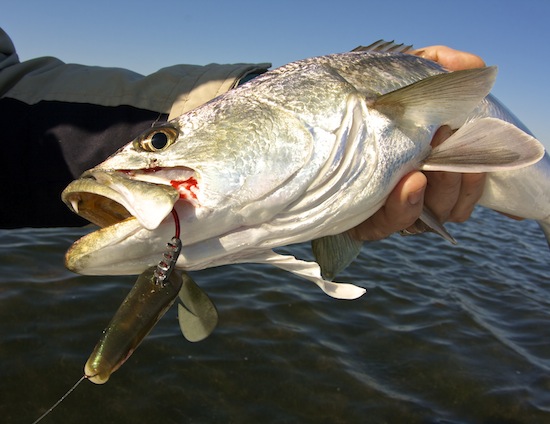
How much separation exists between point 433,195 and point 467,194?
24 centimetres

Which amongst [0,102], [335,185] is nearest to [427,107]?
[335,185]

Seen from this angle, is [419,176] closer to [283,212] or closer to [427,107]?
[427,107]

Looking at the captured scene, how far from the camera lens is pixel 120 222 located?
162 cm

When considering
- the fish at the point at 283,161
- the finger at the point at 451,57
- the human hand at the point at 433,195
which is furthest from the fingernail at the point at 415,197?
the finger at the point at 451,57

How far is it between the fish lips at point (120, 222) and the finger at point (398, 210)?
1.24 m

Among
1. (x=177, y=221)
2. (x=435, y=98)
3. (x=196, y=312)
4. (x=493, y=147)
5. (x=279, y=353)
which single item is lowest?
(x=279, y=353)

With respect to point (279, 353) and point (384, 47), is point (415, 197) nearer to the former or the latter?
point (384, 47)

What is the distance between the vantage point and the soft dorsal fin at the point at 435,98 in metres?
2.01

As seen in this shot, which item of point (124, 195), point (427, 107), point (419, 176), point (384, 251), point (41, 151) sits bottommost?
point (384, 251)

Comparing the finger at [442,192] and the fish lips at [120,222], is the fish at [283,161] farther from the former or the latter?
the finger at [442,192]

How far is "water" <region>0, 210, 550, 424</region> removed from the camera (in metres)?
4.29

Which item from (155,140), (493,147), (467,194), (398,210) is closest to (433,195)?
(467,194)

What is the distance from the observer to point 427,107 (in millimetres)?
2096

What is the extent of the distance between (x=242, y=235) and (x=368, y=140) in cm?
72
